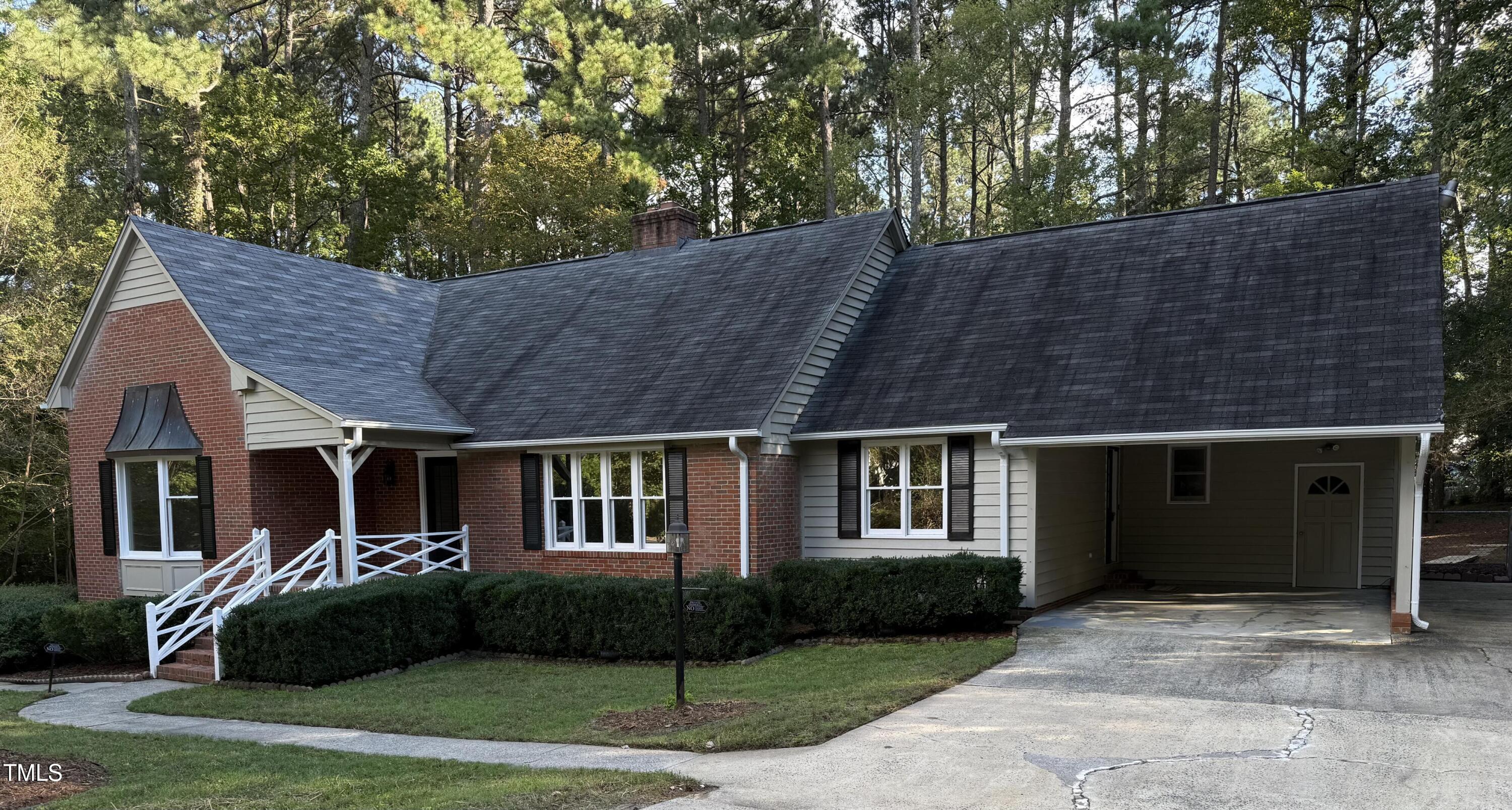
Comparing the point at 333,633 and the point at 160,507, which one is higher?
the point at 160,507

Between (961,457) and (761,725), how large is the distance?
6.35 meters

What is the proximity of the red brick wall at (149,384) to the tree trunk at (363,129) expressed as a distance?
51.5 feet

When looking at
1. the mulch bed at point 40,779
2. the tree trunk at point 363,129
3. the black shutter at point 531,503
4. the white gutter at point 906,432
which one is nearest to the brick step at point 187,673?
the mulch bed at point 40,779

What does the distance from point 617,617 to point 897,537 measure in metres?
4.13

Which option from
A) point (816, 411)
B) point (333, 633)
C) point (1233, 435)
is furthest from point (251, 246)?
point (1233, 435)

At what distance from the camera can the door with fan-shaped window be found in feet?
50.2

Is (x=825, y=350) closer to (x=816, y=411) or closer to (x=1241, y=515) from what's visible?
(x=816, y=411)

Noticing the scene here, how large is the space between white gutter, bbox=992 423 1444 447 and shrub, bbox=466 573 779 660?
4.18 meters

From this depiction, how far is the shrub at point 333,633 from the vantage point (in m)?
11.4

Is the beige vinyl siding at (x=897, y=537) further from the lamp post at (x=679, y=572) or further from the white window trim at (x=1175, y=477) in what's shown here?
the lamp post at (x=679, y=572)

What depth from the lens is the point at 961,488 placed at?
13461 millimetres

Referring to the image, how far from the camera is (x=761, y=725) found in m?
8.05

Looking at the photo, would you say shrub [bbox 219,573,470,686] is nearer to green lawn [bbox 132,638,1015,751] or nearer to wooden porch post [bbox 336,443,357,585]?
green lawn [bbox 132,638,1015,751]

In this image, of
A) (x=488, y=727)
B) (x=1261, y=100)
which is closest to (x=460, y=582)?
(x=488, y=727)
